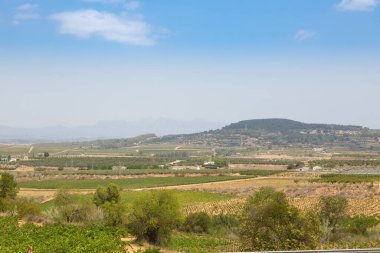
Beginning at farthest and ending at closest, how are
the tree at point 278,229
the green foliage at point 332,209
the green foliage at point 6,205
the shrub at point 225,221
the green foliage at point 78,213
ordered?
the shrub at point 225,221 → the green foliage at point 6,205 → the green foliage at point 78,213 → the green foliage at point 332,209 → the tree at point 278,229

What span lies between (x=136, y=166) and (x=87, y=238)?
12866 cm

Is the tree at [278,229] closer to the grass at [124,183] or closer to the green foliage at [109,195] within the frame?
the green foliage at [109,195]

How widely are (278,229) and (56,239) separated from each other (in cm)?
1334

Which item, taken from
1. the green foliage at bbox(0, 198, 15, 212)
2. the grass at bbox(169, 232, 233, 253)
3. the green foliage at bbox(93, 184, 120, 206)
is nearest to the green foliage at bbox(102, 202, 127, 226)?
the grass at bbox(169, 232, 233, 253)

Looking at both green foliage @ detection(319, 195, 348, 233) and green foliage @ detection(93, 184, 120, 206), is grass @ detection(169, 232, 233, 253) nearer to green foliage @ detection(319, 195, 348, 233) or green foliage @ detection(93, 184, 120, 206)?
green foliage @ detection(319, 195, 348, 233)

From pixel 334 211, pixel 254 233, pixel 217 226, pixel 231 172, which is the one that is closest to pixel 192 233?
pixel 217 226

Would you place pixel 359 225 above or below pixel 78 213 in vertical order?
below

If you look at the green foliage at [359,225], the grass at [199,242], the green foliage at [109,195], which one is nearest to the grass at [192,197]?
the green foliage at [109,195]

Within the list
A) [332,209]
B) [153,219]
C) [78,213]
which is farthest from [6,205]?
[332,209]

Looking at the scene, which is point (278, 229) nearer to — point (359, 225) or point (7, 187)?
point (359, 225)

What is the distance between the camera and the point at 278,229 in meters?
23.6

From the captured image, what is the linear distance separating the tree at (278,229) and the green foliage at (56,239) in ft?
23.3

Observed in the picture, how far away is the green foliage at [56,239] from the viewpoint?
22750 mm

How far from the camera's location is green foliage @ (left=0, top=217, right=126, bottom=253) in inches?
896
